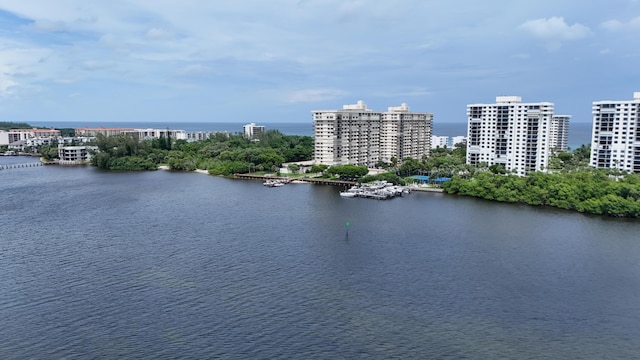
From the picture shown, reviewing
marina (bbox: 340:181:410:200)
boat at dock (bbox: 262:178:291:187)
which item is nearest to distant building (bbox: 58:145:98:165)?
boat at dock (bbox: 262:178:291:187)

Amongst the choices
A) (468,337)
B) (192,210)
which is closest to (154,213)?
(192,210)

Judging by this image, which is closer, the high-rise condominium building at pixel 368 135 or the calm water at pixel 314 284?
the calm water at pixel 314 284

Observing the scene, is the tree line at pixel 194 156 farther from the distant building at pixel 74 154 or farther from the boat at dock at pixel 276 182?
the boat at dock at pixel 276 182

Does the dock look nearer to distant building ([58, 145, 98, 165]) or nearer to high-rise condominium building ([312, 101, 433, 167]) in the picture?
high-rise condominium building ([312, 101, 433, 167])

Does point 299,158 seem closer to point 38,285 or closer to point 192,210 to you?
point 192,210

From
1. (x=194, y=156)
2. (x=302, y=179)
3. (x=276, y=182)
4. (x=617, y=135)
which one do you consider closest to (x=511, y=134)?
(x=617, y=135)

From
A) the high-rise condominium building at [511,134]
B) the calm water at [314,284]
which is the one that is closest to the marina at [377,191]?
the calm water at [314,284]
